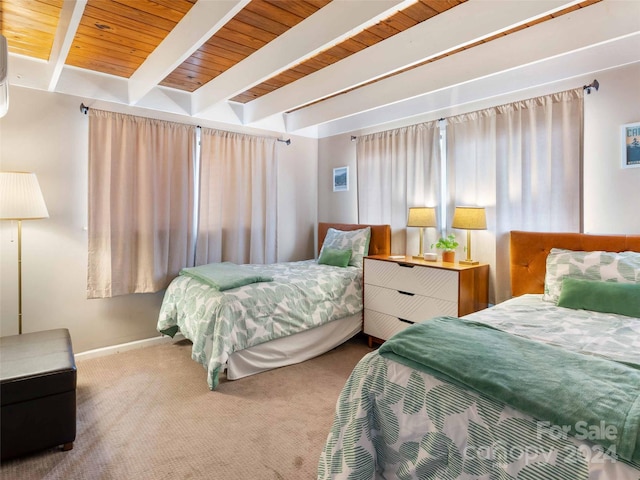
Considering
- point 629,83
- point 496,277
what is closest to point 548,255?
point 496,277

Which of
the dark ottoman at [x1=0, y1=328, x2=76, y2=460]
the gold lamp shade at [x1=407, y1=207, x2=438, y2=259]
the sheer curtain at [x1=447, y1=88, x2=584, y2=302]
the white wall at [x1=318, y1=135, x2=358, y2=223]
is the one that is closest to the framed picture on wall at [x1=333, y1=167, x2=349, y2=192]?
the white wall at [x1=318, y1=135, x2=358, y2=223]

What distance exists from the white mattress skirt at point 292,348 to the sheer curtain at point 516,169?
135 cm

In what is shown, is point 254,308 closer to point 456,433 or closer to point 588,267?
point 456,433

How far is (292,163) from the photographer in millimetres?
4594

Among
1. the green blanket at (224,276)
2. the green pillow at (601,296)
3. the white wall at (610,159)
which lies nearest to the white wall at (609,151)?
the white wall at (610,159)

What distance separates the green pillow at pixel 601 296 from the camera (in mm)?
2020

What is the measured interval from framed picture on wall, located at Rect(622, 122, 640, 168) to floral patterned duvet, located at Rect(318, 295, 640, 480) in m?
1.21

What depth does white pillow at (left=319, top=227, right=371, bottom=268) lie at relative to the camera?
3.83m

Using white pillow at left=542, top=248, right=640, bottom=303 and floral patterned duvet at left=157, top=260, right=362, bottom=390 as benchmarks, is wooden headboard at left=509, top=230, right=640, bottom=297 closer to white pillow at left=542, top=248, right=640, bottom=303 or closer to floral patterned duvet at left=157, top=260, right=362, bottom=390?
white pillow at left=542, top=248, right=640, bottom=303

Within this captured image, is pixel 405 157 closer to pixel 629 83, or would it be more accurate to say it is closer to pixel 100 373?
pixel 629 83

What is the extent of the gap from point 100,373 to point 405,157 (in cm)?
340

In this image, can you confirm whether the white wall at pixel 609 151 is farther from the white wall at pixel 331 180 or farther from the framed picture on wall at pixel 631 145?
the white wall at pixel 331 180

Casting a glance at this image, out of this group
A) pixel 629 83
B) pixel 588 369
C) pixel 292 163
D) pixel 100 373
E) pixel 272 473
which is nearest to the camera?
pixel 588 369

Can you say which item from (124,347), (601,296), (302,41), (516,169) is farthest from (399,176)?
(124,347)
